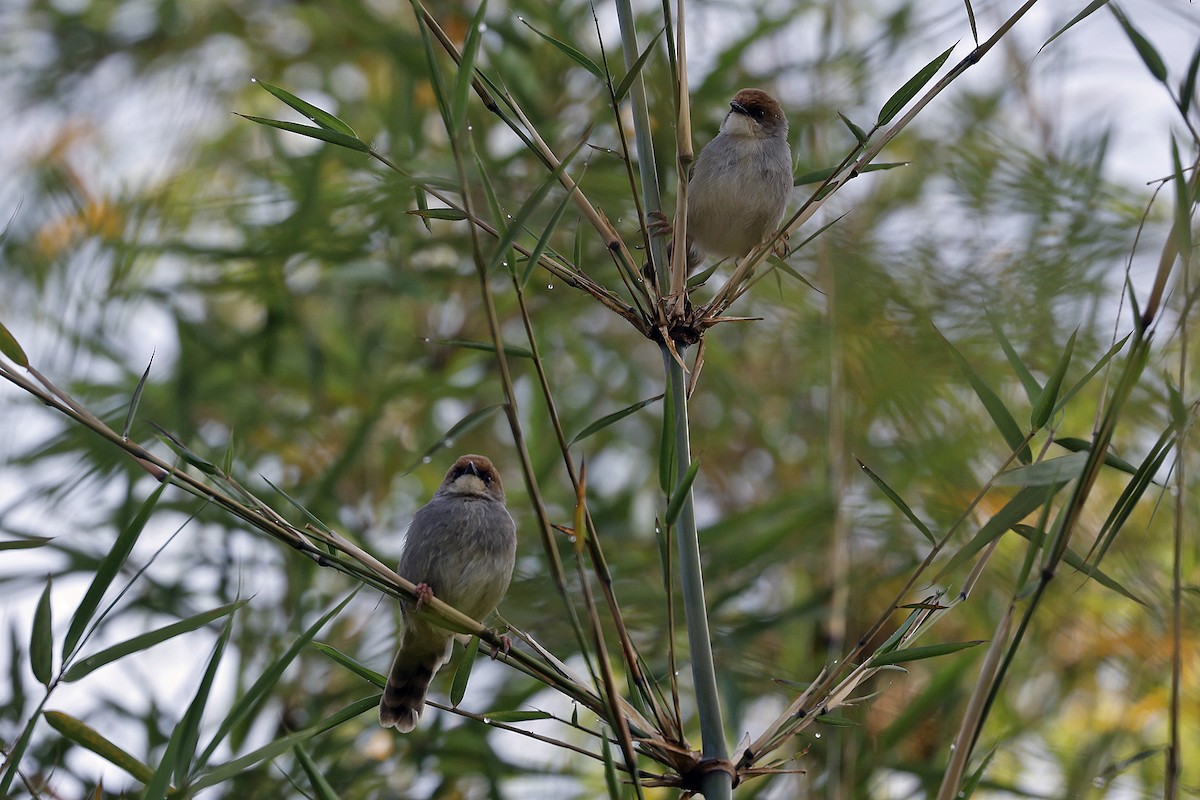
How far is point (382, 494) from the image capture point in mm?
4984

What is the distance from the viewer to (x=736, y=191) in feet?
11.0

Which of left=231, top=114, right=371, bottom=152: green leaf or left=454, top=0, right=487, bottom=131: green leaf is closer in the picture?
left=454, top=0, right=487, bottom=131: green leaf

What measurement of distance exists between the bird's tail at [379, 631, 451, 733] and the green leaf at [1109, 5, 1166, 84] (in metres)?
2.24

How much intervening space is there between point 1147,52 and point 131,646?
1904 mm

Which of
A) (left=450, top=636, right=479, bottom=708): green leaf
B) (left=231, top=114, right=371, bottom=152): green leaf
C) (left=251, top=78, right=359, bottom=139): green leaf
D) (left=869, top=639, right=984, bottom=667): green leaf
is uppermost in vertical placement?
(left=251, top=78, right=359, bottom=139): green leaf

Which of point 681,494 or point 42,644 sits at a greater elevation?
point 681,494

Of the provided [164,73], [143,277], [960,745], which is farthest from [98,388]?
[960,745]

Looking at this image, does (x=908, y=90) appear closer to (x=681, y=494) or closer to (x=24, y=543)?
(x=681, y=494)

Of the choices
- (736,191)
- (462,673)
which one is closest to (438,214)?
(462,673)

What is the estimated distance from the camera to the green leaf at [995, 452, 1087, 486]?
1812 mm

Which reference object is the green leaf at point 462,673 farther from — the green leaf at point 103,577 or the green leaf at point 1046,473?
the green leaf at point 1046,473

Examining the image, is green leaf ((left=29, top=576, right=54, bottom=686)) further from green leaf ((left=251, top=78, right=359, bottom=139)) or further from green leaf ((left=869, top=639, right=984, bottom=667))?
green leaf ((left=869, top=639, right=984, bottom=667))

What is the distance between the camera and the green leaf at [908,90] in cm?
195

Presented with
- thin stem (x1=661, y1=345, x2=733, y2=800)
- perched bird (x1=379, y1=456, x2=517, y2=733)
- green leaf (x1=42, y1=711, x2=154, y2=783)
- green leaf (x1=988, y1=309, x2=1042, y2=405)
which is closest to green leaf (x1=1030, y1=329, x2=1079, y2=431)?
green leaf (x1=988, y1=309, x2=1042, y2=405)
